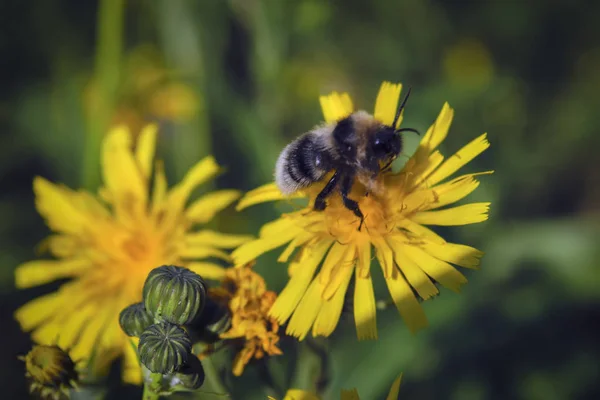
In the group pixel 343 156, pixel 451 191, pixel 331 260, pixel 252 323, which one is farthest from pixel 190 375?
pixel 451 191

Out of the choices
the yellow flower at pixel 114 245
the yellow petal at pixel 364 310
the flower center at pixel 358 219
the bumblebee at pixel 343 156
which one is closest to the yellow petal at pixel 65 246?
the yellow flower at pixel 114 245

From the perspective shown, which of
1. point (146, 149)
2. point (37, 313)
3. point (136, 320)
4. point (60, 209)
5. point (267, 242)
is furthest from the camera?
point (146, 149)

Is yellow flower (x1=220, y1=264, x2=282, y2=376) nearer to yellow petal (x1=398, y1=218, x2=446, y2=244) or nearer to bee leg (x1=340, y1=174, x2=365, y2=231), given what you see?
bee leg (x1=340, y1=174, x2=365, y2=231)

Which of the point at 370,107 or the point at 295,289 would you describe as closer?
the point at 295,289

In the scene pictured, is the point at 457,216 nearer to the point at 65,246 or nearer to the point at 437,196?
the point at 437,196

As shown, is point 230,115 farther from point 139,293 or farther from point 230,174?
point 139,293

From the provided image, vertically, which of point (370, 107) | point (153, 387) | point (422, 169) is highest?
point (370, 107)

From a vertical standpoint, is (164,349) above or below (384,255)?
below
